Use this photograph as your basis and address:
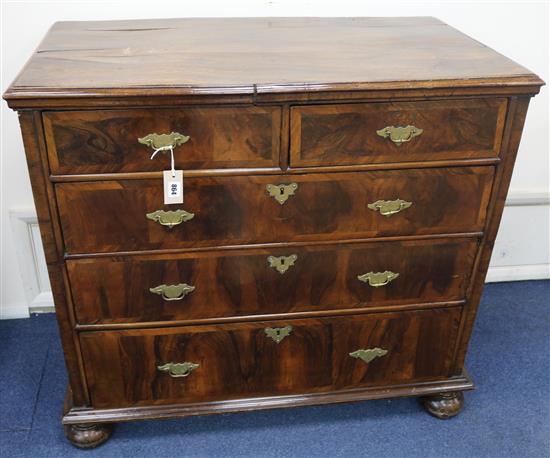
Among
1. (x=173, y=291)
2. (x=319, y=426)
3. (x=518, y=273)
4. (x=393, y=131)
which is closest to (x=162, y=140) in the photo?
(x=173, y=291)

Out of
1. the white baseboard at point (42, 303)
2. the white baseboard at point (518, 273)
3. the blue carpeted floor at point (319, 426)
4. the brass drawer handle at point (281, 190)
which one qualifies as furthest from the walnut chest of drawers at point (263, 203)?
the white baseboard at point (518, 273)

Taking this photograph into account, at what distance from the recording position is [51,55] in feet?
4.80

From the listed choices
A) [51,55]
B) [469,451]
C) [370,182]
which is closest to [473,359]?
[469,451]

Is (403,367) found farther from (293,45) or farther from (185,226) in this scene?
(293,45)

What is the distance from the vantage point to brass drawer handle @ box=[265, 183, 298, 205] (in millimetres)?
1436

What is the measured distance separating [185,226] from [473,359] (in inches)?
45.7

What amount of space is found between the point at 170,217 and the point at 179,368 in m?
0.46

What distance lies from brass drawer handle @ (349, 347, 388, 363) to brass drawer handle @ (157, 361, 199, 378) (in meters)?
0.43

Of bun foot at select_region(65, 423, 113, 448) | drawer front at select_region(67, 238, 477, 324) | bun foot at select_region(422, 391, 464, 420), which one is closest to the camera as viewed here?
drawer front at select_region(67, 238, 477, 324)

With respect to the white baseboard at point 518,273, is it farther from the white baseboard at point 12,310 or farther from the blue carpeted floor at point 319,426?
the white baseboard at point 12,310

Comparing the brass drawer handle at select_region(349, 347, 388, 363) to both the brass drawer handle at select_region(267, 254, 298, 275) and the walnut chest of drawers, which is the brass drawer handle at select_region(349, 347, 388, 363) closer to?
the walnut chest of drawers

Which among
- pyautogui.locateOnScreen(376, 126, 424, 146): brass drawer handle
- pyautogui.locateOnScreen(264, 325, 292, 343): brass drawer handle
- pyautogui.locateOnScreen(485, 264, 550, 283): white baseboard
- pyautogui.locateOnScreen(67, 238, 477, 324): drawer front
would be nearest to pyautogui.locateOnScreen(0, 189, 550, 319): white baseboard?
pyautogui.locateOnScreen(485, 264, 550, 283): white baseboard

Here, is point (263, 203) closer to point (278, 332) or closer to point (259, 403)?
point (278, 332)

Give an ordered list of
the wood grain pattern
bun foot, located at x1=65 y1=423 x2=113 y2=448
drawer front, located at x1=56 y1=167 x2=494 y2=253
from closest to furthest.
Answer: the wood grain pattern
drawer front, located at x1=56 y1=167 x2=494 y2=253
bun foot, located at x1=65 y1=423 x2=113 y2=448
